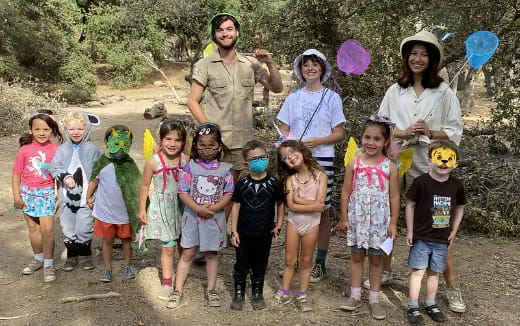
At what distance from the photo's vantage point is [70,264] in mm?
4027

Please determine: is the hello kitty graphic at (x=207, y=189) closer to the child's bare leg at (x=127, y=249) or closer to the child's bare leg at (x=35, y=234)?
the child's bare leg at (x=127, y=249)

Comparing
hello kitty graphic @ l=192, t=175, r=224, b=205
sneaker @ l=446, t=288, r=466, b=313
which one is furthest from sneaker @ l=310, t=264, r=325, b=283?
hello kitty graphic @ l=192, t=175, r=224, b=205

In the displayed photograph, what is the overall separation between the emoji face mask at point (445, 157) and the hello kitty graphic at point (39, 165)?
9.61 ft

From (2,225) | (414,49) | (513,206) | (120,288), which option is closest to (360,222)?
(414,49)

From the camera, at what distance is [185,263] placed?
344cm

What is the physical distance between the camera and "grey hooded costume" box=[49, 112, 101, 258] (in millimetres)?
3799

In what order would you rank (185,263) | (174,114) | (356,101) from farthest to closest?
(174,114) → (356,101) → (185,263)

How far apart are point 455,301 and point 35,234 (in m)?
3.28

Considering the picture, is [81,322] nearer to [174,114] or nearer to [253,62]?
[253,62]

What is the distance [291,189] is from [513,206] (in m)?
3.14

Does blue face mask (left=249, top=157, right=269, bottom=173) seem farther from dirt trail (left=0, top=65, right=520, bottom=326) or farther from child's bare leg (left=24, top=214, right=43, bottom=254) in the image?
child's bare leg (left=24, top=214, right=43, bottom=254)

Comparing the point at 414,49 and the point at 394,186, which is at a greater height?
the point at 414,49

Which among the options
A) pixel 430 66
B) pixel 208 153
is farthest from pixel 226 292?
pixel 430 66

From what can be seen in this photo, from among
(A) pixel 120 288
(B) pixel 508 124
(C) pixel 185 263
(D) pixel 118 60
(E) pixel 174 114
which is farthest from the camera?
(D) pixel 118 60
